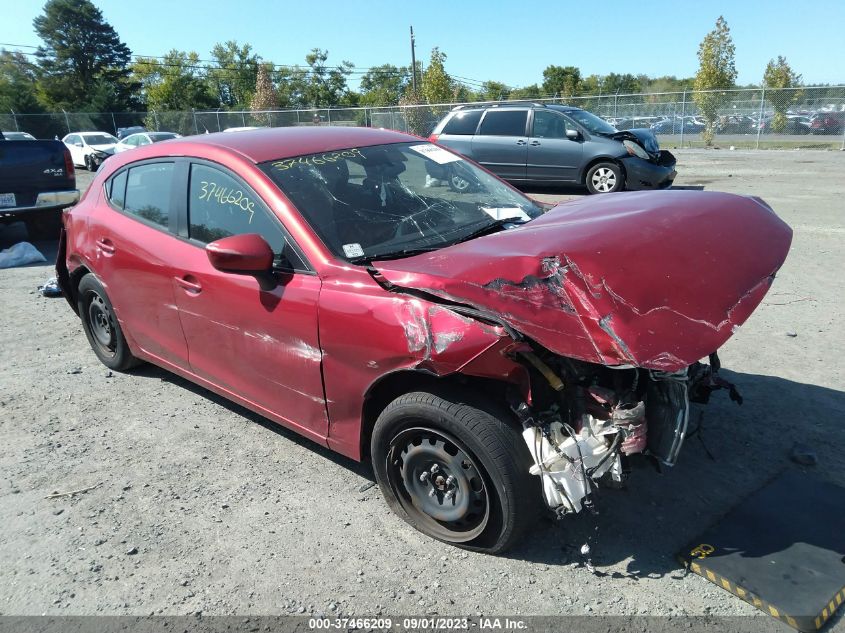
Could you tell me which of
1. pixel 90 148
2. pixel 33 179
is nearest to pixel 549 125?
pixel 33 179

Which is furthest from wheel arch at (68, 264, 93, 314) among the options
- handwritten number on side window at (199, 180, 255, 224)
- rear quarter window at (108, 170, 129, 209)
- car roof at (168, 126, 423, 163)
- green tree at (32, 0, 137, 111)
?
green tree at (32, 0, 137, 111)

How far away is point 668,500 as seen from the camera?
3047 millimetres

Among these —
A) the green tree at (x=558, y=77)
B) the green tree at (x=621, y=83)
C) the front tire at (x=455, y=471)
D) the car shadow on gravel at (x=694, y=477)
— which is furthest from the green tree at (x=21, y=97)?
the green tree at (x=621, y=83)

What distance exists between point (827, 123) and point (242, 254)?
26753 mm

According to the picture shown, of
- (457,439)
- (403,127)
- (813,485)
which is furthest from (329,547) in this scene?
(403,127)

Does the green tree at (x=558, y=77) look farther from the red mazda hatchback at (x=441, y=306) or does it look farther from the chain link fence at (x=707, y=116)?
the red mazda hatchback at (x=441, y=306)

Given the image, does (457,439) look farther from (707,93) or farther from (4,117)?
(4,117)

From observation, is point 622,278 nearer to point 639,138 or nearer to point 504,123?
point 639,138

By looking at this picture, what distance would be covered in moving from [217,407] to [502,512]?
2.51 meters

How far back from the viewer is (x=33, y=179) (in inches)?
367

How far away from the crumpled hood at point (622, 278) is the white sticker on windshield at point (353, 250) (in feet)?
0.63

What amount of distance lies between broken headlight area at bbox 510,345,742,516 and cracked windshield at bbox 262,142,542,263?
3.32 ft

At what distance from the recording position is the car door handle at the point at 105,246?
4.29m

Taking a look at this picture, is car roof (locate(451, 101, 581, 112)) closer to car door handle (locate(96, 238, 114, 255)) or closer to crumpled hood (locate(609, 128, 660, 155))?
crumpled hood (locate(609, 128, 660, 155))
